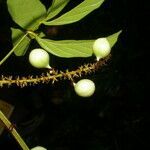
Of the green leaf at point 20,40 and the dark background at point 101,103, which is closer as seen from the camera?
the green leaf at point 20,40

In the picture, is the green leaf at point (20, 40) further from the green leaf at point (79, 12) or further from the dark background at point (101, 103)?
the dark background at point (101, 103)

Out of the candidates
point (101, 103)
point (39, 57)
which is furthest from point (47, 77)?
point (101, 103)

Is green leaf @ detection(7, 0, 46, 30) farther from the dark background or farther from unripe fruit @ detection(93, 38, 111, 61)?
the dark background

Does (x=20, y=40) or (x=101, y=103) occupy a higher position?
(x=20, y=40)

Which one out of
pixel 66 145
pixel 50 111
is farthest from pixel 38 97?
pixel 66 145

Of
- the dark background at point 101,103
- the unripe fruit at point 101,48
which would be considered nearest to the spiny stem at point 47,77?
the unripe fruit at point 101,48

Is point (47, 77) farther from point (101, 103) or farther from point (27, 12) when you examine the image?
point (101, 103)
